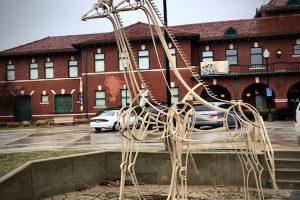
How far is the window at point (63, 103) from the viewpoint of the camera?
3347cm

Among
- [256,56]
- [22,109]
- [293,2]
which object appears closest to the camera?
[256,56]

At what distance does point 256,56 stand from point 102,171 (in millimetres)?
25062

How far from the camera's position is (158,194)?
731cm

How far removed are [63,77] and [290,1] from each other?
25085 millimetres

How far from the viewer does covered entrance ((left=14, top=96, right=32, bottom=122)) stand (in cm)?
3466

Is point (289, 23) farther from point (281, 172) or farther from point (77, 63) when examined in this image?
point (281, 172)

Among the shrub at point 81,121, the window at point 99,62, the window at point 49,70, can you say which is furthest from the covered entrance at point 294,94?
the window at point 49,70

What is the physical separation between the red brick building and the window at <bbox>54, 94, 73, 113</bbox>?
0.10 m

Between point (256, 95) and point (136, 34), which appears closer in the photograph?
point (136, 34)

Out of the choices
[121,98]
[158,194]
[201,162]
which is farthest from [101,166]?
[121,98]

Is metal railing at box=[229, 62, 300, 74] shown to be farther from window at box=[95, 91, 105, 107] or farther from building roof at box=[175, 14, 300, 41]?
window at box=[95, 91, 105, 107]

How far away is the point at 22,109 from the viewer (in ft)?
114

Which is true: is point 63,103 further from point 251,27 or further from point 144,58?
point 251,27

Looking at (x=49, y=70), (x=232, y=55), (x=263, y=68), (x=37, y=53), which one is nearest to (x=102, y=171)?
(x=263, y=68)
